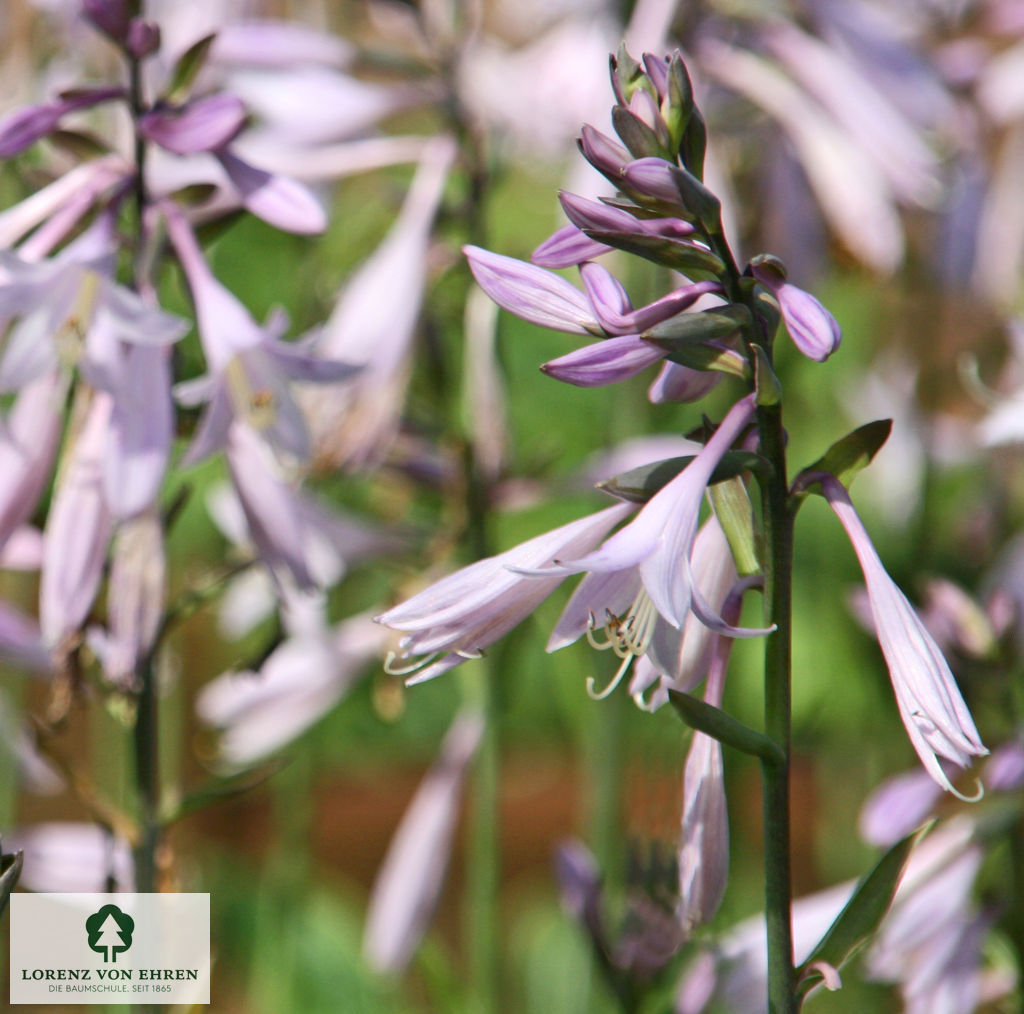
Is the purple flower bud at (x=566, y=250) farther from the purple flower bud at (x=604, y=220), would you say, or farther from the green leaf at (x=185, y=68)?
the green leaf at (x=185, y=68)

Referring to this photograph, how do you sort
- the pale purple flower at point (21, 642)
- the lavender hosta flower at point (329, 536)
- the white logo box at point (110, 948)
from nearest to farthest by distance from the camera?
the white logo box at point (110, 948) < the pale purple flower at point (21, 642) < the lavender hosta flower at point (329, 536)

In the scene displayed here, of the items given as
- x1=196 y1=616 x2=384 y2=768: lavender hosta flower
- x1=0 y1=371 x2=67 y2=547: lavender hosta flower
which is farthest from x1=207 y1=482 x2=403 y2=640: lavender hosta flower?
x1=0 y1=371 x2=67 y2=547: lavender hosta flower

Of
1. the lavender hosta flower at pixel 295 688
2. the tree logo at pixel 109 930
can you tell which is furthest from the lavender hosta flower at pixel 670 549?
the lavender hosta flower at pixel 295 688

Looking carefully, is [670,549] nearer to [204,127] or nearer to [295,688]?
[204,127]

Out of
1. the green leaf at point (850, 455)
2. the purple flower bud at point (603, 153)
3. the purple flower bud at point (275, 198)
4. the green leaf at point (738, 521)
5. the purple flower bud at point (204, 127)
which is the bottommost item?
the green leaf at point (738, 521)

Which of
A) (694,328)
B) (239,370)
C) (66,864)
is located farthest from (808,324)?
(66,864)

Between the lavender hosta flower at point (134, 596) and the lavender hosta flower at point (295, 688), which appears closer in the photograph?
the lavender hosta flower at point (134, 596)

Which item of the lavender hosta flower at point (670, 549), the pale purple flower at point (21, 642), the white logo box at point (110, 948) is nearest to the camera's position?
the lavender hosta flower at point (670, 549)
